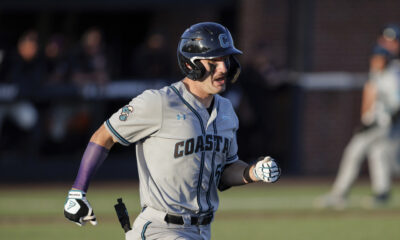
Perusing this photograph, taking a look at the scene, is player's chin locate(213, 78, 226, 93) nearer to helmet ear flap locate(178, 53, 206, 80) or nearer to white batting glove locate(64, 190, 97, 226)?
helmet ear flap locate(178, 53, 206, 80)

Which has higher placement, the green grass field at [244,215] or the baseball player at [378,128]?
the baseball player at [378,128]

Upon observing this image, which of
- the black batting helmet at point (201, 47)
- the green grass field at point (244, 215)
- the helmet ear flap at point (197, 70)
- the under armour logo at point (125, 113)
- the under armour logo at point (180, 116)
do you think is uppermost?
the black batting helmet at point (201, 47)

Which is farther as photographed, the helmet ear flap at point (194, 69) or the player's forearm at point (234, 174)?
the player's forearm at point (234, 174)

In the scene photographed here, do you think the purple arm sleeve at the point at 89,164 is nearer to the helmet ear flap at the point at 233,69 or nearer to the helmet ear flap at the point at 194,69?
the helmet ear flap at the point at 194,69

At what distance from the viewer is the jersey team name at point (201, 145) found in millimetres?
5559

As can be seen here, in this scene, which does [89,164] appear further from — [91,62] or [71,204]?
[91,62]

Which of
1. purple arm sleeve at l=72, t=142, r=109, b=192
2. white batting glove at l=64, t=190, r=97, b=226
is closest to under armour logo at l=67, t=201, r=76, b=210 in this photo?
white batting glove at l=64, t=190, r=97, b=226

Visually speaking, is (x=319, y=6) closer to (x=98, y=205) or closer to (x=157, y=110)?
(x=98, y=205)

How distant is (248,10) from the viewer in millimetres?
17250

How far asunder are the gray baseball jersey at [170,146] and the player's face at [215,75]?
0.51 feet

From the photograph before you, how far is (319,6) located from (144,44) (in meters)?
3.81

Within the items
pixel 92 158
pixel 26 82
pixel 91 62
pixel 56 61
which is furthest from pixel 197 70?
pixel 26 82

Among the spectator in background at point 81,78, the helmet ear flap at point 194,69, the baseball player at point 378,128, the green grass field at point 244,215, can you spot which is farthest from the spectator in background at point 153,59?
the helmet ear flap at point 194,69

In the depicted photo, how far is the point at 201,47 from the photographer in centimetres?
573
